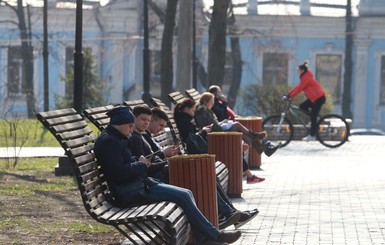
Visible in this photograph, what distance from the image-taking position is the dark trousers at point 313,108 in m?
24.1

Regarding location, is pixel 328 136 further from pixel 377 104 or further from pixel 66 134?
pixel 377 104

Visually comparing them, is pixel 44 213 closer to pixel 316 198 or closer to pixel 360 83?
pixel 316 198

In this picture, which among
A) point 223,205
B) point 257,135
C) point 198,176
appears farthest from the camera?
point 257,135

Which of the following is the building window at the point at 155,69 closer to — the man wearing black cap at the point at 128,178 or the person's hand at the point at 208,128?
the person's hand at the point at 208,128

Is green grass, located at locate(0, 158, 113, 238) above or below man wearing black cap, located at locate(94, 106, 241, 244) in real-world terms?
below

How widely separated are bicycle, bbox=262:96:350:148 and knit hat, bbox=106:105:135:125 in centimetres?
1460

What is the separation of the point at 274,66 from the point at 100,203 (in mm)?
41830

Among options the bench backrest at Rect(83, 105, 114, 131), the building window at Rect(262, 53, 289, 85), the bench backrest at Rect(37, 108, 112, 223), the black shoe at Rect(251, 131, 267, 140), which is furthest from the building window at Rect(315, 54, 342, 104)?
the bench backrest at Rect(37, 108, 112, 223)

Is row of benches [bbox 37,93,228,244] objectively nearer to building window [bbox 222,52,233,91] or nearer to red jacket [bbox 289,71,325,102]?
red jacket [bbox 289,71,325,102]

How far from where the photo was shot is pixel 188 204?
9672mm

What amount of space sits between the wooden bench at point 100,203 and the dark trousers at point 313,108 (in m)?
14.2

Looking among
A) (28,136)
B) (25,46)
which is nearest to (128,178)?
(28,136)

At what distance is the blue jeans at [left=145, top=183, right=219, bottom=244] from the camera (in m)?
9.69

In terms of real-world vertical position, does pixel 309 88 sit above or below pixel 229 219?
above
